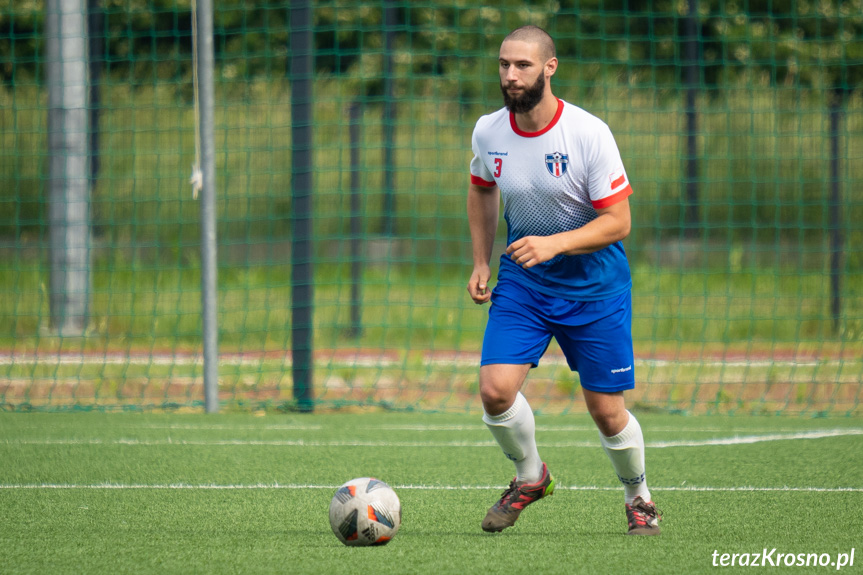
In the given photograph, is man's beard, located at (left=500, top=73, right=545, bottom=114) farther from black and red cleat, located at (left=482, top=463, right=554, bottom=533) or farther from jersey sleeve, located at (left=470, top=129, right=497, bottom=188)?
black and red cleat, located at (left=482, top=463, right=554, bottom=533)

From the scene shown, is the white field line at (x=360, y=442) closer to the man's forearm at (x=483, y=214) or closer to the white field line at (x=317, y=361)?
the white field line at (x=317, y=361)

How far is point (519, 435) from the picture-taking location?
410 centimetres

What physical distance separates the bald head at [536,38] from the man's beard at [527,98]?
0.30 ft

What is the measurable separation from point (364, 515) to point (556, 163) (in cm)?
148

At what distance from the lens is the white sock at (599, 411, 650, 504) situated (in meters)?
4.05

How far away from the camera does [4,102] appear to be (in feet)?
42.2

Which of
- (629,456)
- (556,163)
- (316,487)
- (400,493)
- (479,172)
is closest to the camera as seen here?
(556,163)

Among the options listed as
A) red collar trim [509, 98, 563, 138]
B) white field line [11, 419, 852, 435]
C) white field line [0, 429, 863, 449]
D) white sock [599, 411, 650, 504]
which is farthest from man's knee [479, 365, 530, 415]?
white field line [11, 419, 852, 435]

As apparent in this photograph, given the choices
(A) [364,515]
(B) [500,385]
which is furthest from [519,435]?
(A) [364,515]

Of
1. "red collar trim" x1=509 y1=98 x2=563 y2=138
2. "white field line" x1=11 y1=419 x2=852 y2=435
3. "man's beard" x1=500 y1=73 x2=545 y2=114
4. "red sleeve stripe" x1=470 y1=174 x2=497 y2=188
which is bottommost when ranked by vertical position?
"white field line" x1=11 y1=419 x2=852 y2=435

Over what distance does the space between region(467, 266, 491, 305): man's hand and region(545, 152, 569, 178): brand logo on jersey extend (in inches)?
19.0

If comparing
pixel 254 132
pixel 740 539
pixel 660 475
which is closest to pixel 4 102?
pixel 254 132

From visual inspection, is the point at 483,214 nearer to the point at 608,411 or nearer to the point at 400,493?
the point at 608,411

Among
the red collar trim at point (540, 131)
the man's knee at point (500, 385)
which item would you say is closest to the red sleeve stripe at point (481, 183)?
the red collar trim at point (540, 131)
